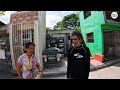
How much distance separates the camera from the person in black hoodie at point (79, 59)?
307 cm

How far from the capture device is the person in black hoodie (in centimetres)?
307

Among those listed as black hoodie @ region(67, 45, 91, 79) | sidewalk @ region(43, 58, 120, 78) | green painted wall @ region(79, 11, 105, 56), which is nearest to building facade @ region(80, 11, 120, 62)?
green painted wall @ region(79, 11, 105, 56)

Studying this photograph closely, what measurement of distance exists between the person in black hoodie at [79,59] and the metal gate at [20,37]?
5.61m

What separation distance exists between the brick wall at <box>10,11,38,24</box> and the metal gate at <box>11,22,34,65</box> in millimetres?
163

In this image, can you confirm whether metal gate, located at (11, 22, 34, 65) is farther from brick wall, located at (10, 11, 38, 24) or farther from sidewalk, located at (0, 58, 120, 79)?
sidewalk, located at (0, 58, 120, 79)

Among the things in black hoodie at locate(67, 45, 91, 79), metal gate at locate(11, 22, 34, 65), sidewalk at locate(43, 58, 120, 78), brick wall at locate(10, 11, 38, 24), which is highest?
brick wall at locate(10, 11, 38, 24)

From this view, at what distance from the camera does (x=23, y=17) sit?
27.7 feet

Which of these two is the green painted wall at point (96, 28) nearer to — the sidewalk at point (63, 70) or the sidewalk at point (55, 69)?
the sidewalk at point (63, 70)

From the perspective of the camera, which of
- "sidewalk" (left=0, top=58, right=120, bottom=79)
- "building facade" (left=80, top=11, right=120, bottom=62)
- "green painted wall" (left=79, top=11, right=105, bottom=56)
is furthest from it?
"green painted wall" (left=79, top=11, right=105, bottom=56)
